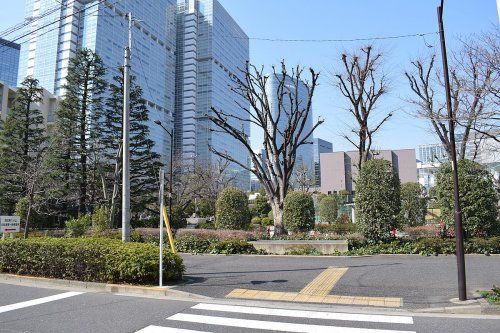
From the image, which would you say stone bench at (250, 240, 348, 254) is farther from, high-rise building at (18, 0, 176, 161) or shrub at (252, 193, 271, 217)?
shrub at (252, 193, 271, 217)

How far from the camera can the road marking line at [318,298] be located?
7277 mm

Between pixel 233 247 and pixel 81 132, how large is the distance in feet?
68.9

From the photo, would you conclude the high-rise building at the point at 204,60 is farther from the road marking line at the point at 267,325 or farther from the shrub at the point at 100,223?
the road marking line at the point at 267,325

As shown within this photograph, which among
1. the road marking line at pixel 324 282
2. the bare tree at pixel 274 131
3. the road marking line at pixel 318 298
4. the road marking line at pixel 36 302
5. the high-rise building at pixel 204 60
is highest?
the high-rise building at pixel 204 60

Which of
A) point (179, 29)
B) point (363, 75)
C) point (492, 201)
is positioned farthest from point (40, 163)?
point (492, 201)

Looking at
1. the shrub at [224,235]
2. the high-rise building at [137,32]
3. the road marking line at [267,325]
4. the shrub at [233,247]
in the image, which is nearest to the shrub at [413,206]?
the shrub at [224,235]

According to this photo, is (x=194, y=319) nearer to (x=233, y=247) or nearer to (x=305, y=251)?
(x=233, y=247)

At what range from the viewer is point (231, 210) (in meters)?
20.3

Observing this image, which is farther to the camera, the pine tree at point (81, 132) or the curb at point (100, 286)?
the pine tree at point (81, 132)

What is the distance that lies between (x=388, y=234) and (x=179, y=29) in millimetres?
18659

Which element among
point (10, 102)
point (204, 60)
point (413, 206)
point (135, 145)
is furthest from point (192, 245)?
point (10, 102)

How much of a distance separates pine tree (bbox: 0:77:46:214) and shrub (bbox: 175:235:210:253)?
17.2m

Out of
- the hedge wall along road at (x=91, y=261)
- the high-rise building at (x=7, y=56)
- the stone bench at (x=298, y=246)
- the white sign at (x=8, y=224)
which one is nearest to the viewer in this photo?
the hedge wall along road at (x=91, y=261)

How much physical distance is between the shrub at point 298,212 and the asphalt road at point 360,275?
6.59 meters
